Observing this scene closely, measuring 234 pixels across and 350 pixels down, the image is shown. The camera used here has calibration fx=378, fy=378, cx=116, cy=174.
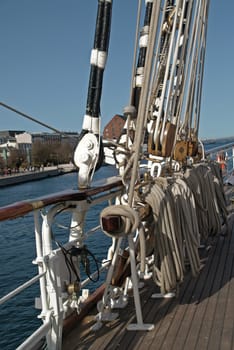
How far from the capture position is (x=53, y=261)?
1798mm

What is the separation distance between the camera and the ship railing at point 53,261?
1624 mm

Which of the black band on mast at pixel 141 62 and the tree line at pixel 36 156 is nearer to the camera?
the black band on mast at pixel 141 62

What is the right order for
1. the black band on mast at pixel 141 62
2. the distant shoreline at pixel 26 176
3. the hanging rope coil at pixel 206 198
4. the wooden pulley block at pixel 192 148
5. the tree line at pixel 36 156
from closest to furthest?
the hanging rope coil at pixel 206 198
the black band on mast at pixel 141 62
the wooden pulley block at pixel 192 148
the distant shoreline at pixel 26 176
the tree line at pixel 36 156

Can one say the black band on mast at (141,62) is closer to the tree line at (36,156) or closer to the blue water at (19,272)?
the blue water at (19,272)

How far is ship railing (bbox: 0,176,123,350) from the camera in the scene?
5.33ft

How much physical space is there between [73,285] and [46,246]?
1.08 feet

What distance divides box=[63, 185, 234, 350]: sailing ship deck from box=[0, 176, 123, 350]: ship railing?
0.60 ft

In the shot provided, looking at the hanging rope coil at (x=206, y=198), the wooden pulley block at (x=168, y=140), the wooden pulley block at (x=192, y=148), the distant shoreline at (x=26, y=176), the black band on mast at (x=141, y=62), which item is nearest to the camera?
the wooden pulley block at (x=168, y=140)

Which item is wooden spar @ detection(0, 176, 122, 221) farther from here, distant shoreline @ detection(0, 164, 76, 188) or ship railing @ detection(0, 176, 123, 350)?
distant shoreline @ detection(0, 164, 76, 188)

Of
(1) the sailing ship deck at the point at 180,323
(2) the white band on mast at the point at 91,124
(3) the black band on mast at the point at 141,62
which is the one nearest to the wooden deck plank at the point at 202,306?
(1) the sailing ship deck at the point at 180,323

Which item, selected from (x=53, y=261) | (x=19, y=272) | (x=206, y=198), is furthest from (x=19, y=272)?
(x=53, y=261)

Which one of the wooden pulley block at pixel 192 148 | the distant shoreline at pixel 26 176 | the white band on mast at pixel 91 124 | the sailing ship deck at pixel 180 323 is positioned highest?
the white band on mast at pixel 91 124

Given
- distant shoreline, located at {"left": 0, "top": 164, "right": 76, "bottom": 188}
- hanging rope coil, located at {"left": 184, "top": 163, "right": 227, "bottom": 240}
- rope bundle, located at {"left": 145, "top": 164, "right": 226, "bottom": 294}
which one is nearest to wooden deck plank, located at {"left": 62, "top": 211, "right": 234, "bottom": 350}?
rope bundle, located at {"left": 145, "top": 164, "right": 226, "bottom": 294}

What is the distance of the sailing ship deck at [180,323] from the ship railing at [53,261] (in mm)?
184
